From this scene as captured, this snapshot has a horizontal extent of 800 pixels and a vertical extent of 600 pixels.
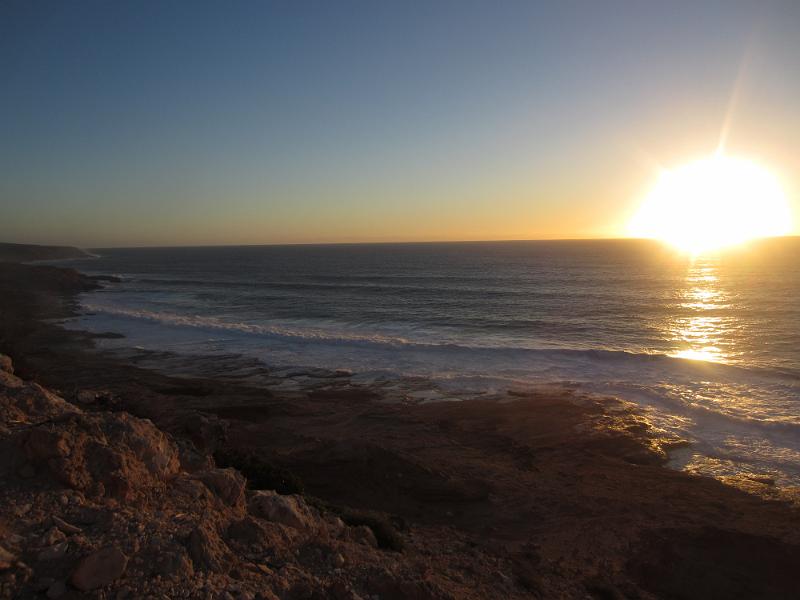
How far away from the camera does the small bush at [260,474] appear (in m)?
9.60

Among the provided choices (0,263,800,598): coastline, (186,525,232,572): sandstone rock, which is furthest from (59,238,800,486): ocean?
(186,525,232,572): sandstone rock

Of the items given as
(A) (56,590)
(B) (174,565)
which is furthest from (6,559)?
(B) (174,565)

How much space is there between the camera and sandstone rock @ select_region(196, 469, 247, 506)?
293 inches

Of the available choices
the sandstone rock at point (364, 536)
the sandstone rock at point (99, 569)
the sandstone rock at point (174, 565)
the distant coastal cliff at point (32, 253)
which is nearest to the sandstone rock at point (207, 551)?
the sandstone rock at point (174, 565)

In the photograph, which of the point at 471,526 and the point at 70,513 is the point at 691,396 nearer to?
the point at 471,526

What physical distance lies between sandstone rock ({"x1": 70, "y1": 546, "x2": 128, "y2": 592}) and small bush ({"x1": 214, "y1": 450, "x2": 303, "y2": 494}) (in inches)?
172

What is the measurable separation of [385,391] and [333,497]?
1030 centimetres

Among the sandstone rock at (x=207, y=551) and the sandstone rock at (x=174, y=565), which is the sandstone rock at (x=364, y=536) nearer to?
the sandstone rock at (x=207, y=551)

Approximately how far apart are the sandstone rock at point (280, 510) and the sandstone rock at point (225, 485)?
0.23 m

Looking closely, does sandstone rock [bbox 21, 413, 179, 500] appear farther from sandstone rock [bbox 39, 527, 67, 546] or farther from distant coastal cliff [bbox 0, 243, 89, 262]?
distant coastal cliff [bbox 0, 243, 89, 262]

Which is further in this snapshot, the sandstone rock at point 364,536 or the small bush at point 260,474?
the small bush at point 260,474

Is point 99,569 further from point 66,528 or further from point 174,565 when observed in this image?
point 66,528

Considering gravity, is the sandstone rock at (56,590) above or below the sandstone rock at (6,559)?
below

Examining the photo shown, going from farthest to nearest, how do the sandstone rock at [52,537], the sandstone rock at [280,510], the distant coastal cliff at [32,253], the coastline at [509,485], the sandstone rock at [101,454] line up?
1. the distant coastal cliff at [32,253]
2. the coastline at [509,485]
3. the sandstone rock at [280,510]
4. the sandstone rock at [101,454]
5. the sandstone rock at [52,537]
